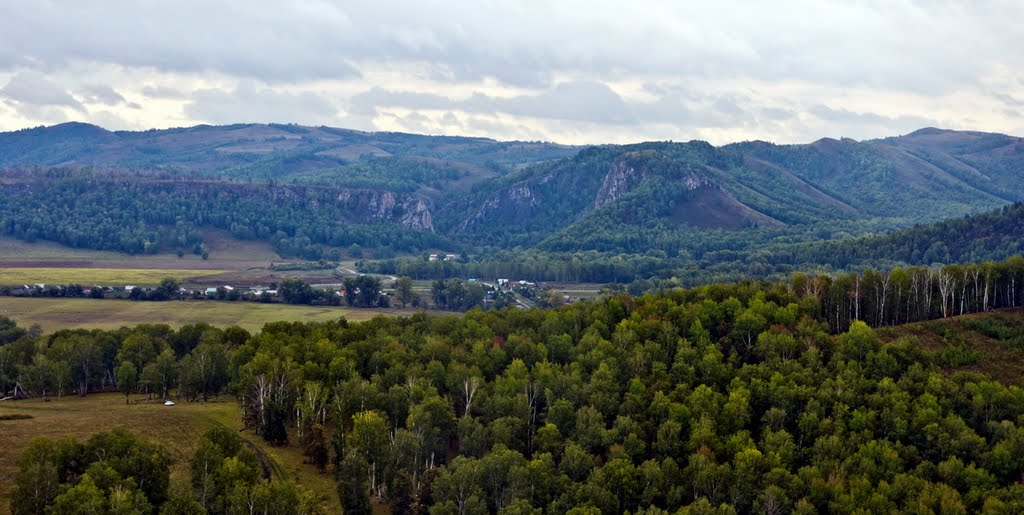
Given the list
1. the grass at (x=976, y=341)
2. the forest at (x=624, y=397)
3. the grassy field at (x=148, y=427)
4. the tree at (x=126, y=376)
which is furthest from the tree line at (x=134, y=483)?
the grass at (x=976, y=341)

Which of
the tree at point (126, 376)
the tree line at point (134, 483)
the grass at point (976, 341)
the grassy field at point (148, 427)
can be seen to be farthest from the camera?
the tree at point (126, 376)

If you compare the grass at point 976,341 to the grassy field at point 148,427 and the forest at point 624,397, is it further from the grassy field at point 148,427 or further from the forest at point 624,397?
the grassy field at point 148,427

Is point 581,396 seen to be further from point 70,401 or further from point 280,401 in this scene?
point 70,401

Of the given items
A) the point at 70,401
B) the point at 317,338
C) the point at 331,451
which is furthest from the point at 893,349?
the point at 70,401

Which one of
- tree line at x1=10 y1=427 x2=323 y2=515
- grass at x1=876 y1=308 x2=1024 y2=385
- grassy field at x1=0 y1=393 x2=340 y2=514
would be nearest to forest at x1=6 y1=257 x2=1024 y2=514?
tree line at x1=10 y1=427 x2=323 y2=515

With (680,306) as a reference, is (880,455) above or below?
below

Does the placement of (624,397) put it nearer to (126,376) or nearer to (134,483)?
(134,483)

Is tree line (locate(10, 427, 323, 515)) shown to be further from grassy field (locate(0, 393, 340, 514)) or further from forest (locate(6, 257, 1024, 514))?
grassy field (locate(0, 393, 340, 514))
